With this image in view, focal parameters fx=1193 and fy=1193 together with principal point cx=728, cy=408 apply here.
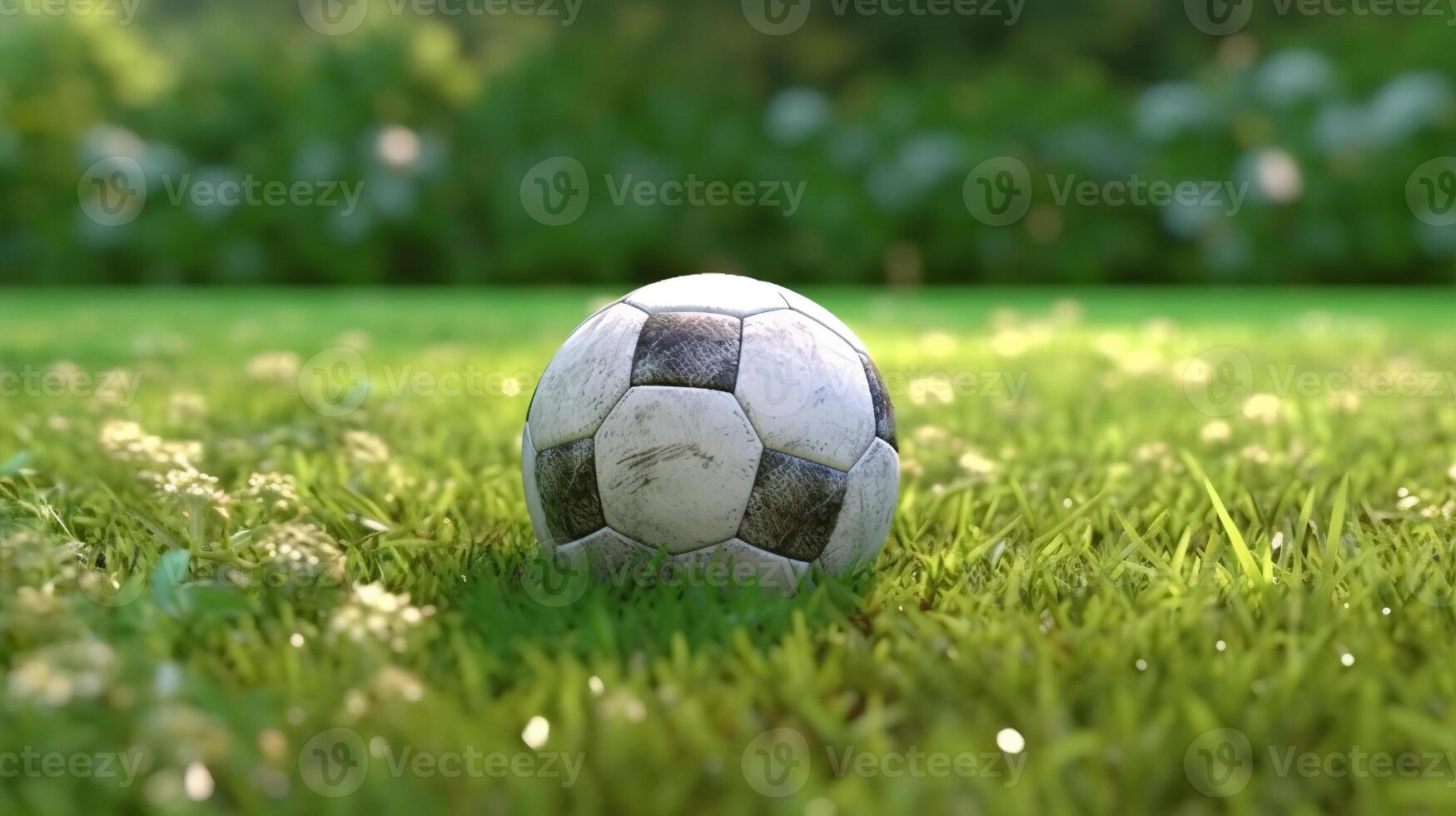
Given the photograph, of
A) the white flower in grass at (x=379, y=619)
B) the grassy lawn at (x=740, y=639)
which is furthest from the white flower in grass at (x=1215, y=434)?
the white flower in grass at (x=379, y=619)

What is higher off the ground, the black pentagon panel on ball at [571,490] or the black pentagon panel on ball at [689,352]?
the black pentagon panel on ball at [689,352]

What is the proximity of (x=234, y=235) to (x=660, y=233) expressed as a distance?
5477 millimetres

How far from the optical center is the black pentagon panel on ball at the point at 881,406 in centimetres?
246

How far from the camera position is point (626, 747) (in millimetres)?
1596

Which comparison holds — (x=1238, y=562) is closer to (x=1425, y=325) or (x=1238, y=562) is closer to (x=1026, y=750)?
(x=1026, y=750)

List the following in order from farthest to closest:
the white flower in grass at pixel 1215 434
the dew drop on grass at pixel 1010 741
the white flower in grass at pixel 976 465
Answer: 1. the white flower in grass at pixel 1215 434
2. the white flower in grass at pixel 976 465
3. the dew drop on grass at pixel 1010 741

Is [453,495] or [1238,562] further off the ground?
[1238,562]

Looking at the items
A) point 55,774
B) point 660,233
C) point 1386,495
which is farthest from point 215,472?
point 660,233

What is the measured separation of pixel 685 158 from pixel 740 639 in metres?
14.1

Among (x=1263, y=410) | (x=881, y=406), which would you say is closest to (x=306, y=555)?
(x=881, y=406)

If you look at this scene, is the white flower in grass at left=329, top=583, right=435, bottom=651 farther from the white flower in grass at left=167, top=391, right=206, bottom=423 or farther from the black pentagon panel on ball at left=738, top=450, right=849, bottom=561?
the white flower in grass at left=167, top=391, right=206, bottom=423

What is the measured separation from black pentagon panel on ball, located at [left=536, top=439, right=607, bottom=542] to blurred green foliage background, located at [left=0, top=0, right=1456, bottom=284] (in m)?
12.6

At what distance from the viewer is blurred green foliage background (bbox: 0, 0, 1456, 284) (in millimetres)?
14148

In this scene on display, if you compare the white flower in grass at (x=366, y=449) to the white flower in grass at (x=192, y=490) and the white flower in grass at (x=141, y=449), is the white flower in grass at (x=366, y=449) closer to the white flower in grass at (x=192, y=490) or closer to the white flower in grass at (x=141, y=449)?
the white flower in grass at (x=141, y=449)
